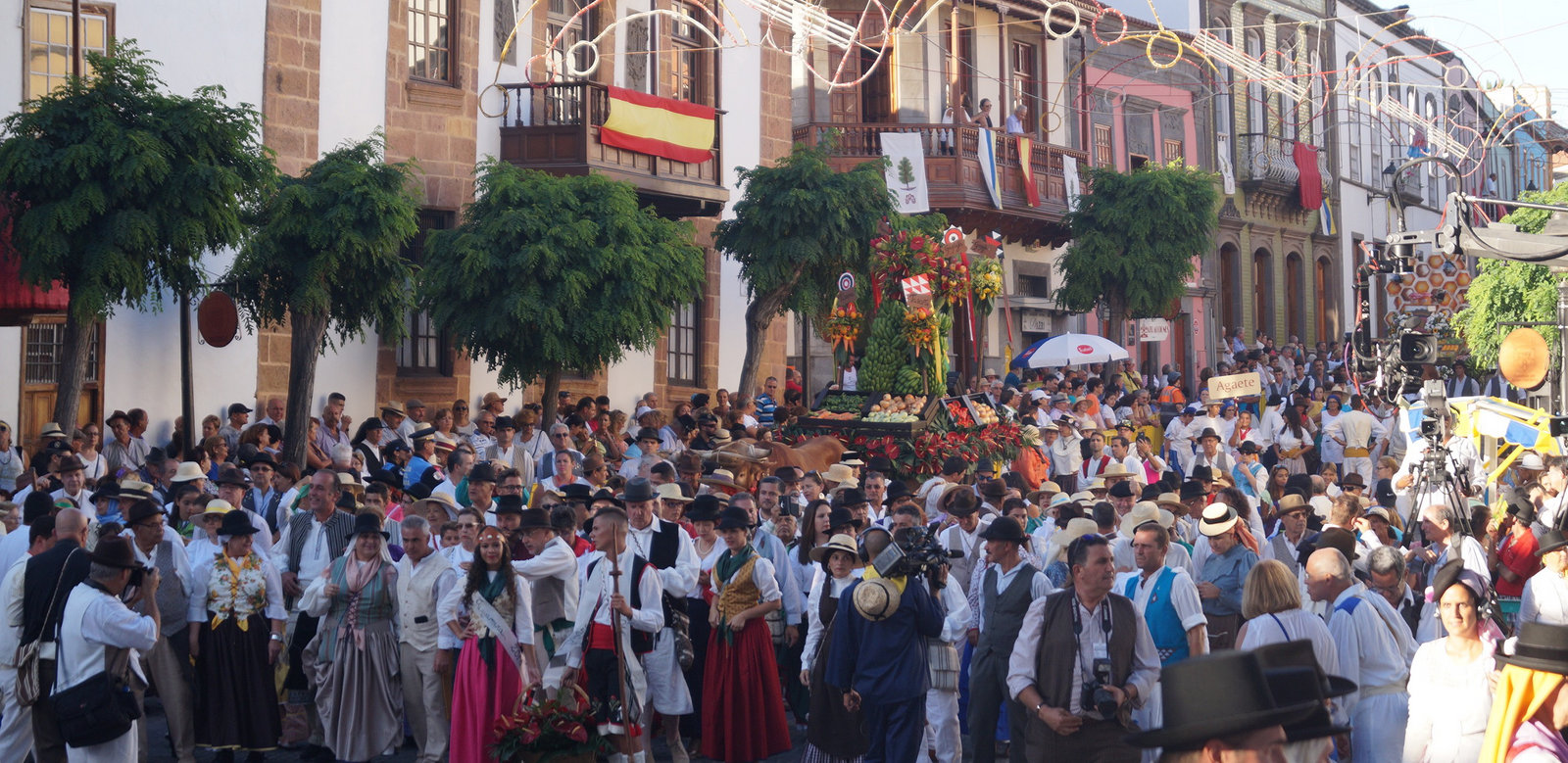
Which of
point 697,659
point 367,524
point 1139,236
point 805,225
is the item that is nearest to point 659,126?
point 805,225

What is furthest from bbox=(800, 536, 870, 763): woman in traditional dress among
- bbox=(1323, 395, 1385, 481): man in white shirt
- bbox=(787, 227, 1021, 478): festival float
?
bbox=(1323, 395, 1385, 481): man in white shirt

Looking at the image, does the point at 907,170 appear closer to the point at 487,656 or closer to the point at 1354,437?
the point at 1354,437

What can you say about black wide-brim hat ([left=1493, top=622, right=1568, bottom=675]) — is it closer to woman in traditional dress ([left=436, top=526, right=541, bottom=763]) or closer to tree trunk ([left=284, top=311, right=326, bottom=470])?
woman in traditional dress ([left=436, top=526, right=541, bottom=763])

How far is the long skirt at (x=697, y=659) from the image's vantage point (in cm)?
1052

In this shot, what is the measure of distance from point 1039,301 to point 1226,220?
8661mm

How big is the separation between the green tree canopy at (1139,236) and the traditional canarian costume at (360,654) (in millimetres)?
20342

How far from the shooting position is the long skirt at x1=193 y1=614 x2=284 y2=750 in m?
9.93

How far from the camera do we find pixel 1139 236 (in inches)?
1119

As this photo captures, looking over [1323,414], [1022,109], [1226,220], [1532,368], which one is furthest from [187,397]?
[1226,220]

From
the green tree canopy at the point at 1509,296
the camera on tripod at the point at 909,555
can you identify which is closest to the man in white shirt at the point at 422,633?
the camera on tripod at the point at 909,555

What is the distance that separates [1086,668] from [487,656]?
3653 millimetres

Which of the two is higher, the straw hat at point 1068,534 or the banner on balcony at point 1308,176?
the banner on balcony at point 1308,176

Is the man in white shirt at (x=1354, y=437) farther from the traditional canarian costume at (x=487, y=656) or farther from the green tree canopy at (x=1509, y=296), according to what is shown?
the traditional canarian costume at (x=487, y=656)

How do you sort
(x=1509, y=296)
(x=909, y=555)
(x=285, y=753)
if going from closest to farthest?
(x=909, y=555) < (x=285, y=753) < (x=1509, y=296)
